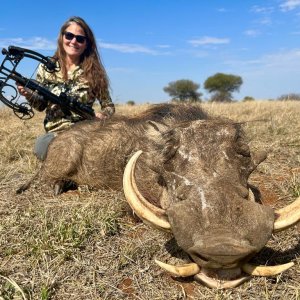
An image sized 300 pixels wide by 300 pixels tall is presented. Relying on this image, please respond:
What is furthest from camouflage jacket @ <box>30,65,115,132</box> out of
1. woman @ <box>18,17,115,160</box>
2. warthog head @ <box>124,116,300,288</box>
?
warthog head @ <box>124,116,300,288</box>

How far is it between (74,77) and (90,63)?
27 cm

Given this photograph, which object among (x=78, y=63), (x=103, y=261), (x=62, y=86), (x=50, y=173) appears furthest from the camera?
(x=78, y=63)

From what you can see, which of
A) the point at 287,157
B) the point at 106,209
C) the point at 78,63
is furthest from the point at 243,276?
→ the point at 78,63

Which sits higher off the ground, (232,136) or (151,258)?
(232,136)

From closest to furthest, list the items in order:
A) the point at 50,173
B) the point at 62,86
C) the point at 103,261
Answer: the point at 103,261
the point at 50,173
the point at 62,86

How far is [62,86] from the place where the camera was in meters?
4.79

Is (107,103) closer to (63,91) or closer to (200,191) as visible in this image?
(63,91)

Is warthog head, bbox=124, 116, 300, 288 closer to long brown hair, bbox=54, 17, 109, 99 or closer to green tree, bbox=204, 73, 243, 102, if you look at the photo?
long brown hair, bbox=54, 17, 109, 99

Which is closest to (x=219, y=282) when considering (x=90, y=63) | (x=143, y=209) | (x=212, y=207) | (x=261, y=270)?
(x=261, y=270)

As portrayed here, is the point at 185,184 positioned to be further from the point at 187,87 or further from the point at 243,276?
the point at 187,87

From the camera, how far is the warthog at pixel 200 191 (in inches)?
78.1

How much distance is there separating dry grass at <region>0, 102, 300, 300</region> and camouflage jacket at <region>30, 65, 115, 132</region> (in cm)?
107

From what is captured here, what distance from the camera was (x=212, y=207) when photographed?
6.86 feet

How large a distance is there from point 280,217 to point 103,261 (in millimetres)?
1067
